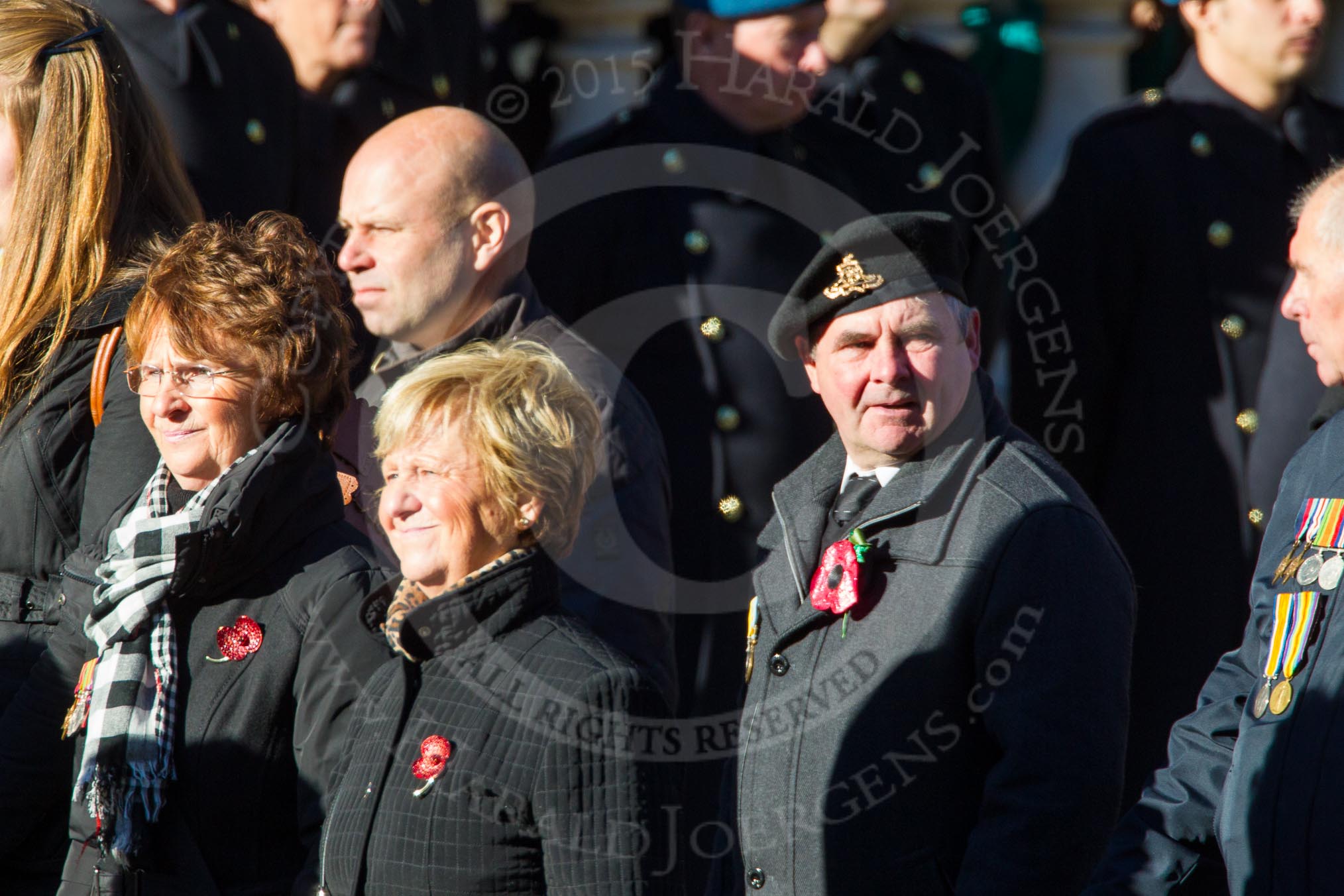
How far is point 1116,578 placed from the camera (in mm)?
2352

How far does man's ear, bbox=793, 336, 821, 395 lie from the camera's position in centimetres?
A: 265

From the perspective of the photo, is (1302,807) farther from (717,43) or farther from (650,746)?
(717,43)

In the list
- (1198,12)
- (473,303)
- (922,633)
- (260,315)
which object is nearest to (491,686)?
(922,633)

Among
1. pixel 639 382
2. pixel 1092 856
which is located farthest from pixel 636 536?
pixel 1092 856

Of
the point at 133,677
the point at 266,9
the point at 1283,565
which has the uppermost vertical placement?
the point at 266,9

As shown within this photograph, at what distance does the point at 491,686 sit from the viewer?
226 cm

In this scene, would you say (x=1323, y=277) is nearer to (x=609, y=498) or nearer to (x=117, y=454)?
(x=609, y=498)

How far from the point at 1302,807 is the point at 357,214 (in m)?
2.14

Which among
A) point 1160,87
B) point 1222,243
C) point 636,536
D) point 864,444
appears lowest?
point 636,536

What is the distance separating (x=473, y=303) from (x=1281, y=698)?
69.8 inches

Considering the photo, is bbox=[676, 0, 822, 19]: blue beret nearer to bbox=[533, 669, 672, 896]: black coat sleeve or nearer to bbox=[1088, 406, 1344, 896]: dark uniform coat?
bbox=[1088, 406, 1344, 896]: dark uniform coat

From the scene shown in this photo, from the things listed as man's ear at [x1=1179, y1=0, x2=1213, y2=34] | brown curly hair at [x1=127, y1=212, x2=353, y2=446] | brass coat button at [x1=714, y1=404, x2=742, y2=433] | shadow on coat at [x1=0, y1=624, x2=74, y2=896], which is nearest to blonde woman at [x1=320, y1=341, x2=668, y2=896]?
brown curly hair at [x1=127, y1=212, x2=353, y2=446]

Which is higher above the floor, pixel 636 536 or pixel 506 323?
pixel 506 323

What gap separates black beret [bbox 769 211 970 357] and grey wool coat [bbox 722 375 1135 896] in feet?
0.76
